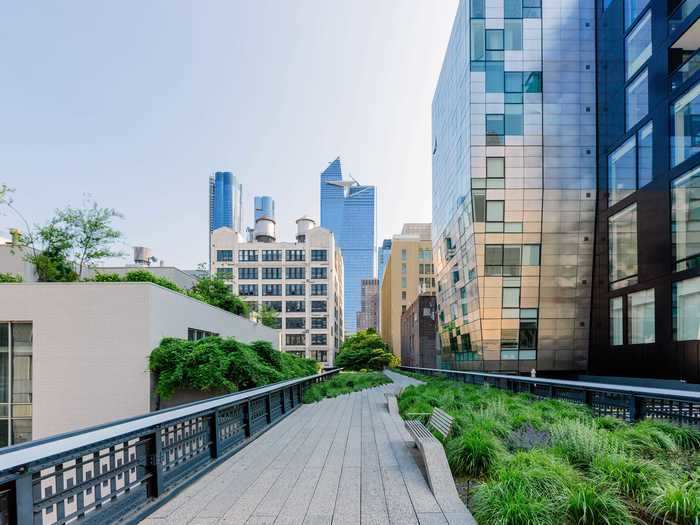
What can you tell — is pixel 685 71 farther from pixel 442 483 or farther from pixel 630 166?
pixel 442 483

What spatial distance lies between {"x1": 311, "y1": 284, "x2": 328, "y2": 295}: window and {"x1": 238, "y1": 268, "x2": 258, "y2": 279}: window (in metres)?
10.5

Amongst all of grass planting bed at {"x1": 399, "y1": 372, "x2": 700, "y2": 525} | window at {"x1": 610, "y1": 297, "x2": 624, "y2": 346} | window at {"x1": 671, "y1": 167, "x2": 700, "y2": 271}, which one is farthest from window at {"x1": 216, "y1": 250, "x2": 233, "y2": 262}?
grass planting bed at {"x1": 399, "y1": 372, "x2": 700, "y2": 525}

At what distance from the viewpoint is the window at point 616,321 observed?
2366cm

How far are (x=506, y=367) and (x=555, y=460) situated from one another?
25.6 meters

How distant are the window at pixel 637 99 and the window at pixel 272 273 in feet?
191

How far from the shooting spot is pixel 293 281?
7256 cm

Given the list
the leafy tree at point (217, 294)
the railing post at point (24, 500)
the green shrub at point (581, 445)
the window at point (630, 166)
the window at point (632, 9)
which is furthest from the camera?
the leafy tree at point (217, 294)

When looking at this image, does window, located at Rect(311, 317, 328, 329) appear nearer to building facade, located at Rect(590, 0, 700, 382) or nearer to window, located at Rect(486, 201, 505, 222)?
window, located at Rect(486, 201, 505, 222)

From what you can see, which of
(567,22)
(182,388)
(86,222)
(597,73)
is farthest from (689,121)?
(86,222)

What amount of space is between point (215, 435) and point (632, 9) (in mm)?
29736

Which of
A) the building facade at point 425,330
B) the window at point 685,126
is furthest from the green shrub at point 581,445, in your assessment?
the building facade at point 425,330

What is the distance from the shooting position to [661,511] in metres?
3.59

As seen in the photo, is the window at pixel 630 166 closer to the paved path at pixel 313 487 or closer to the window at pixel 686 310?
the window at pixel 686 310

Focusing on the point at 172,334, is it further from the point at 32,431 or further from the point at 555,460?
the point at 555,460
